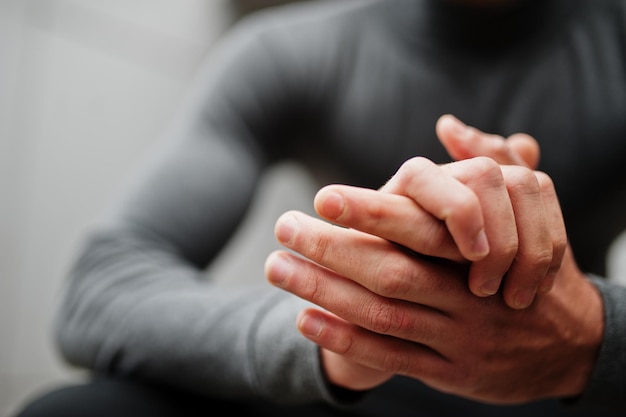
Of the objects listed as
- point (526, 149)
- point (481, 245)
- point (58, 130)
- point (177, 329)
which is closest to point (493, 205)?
point (481, 245)

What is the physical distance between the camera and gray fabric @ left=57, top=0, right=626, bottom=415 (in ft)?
1.48

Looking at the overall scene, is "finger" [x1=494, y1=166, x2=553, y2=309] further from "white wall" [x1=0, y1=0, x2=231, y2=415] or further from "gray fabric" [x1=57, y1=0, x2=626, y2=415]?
"white wall" [x1=0, y1=0, x2=231, y2=415]

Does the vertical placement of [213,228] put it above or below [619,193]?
below

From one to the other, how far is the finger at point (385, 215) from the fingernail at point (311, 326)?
A: 7 cm

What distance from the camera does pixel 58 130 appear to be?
0.90 m

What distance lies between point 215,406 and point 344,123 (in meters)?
0.30

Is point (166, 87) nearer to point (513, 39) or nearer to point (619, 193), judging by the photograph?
point (513, 39)

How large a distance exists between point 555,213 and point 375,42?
337 millimetres

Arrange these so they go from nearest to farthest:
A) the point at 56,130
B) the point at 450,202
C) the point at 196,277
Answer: the point at 450,202 < the point at 196,277 < the point at 56,130

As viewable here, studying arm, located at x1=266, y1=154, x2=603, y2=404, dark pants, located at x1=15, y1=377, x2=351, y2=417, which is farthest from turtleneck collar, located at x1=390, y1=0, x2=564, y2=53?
dark pants, located at x1=15, y1=377, x2=351, y2=417

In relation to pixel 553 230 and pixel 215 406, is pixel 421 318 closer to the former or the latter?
pixel 553 230

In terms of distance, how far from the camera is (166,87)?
999 mm

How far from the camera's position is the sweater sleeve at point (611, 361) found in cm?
33

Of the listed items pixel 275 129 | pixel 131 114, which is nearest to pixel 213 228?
pixel 275 129
